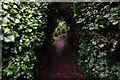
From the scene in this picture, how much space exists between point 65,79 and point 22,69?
8.44 ft

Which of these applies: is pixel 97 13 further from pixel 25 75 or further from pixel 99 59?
pixel 25 75

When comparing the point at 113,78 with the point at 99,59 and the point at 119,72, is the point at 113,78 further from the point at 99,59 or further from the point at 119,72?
the point at 99,59

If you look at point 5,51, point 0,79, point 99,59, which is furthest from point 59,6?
point 0,79

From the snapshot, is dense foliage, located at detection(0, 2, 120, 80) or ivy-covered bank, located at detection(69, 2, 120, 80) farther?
ivy-covered bank, located at detection(69, 2, 120, 80)

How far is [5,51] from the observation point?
1441mm

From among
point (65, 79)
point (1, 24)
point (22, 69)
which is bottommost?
point (65, 79)

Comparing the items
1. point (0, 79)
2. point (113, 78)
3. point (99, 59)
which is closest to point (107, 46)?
point (99, 59)

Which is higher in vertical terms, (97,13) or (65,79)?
(97,13)

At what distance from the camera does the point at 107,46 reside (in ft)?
6.59

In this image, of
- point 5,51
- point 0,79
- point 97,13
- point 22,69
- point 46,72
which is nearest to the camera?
point 0,79

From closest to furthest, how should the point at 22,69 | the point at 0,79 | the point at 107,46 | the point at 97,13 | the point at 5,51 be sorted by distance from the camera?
the point at 0,79 < the point at 5,51 < the point at 22,69 < the point at 107,46 < the point at 97,13

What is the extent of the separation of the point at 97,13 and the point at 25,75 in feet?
8.77

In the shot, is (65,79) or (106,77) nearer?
(106,77)

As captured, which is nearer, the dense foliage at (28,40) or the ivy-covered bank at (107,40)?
the dense foliage at (28,40)
